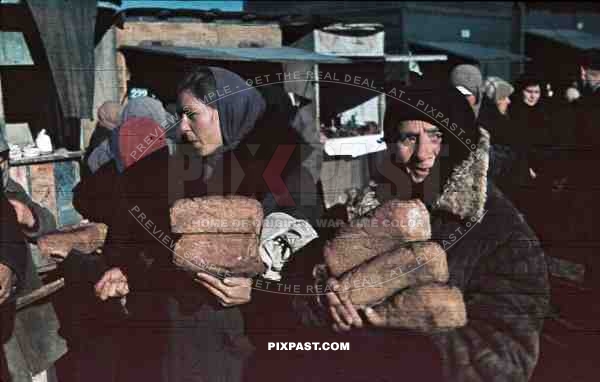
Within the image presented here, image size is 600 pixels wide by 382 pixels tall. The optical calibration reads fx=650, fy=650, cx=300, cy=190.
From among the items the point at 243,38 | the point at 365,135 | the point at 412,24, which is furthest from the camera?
the point at 412,24

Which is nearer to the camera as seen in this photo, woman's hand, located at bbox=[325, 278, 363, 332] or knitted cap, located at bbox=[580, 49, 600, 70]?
woman's hand, located at bbox=[325, 278, 363, 332]

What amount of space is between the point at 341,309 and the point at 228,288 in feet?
1.79

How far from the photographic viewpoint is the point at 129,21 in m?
3.07

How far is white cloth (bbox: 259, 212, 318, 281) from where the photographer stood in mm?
3039

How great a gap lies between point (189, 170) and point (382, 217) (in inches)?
36.4

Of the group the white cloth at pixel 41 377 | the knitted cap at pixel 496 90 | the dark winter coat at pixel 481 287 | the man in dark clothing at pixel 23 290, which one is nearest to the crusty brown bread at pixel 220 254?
the dark winter coat at pixel 481 287

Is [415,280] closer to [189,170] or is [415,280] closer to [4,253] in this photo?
[189,170]

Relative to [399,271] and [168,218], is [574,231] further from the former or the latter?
[168,218]

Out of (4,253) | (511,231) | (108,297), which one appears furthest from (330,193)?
(4,253)

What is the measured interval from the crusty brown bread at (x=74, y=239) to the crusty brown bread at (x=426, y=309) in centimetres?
135

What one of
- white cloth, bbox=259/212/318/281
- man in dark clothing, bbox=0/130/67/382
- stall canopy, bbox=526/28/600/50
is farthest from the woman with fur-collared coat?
man in dark clothing, bbox=0/130/67/382

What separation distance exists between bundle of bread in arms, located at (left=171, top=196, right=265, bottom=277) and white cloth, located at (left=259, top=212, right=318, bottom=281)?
39mm

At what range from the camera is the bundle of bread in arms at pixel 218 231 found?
3008 millimetres

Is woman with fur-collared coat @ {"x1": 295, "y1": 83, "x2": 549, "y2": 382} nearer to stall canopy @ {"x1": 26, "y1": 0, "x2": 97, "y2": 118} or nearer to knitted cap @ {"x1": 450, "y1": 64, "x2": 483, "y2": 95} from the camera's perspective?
knitted cap @ {"x1": 450, "y1": 64, "x2": 483, "y2": 95}
